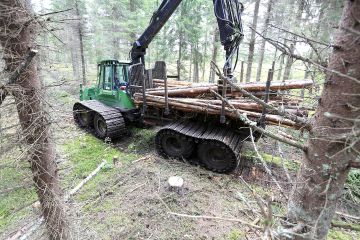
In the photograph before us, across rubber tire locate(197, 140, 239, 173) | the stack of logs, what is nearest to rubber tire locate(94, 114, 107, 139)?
the stack of logs

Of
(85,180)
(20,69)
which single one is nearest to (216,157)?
(85,180)

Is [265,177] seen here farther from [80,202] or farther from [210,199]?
[80,202]

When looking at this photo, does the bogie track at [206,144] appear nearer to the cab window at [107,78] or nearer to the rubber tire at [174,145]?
the rubber tire at [174,145]

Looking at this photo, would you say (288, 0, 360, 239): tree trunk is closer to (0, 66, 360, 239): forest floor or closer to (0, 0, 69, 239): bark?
(0, 66, 360, 239): forest floor

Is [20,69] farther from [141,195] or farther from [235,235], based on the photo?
[235,235]

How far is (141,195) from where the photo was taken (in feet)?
14.9

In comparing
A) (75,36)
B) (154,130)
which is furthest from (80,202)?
(75,36)

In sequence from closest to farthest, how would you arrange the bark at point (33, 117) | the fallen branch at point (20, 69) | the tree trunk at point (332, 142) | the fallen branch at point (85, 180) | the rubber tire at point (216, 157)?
the tree trunk at point (332, 142), the fallen branch at point (20, 69), the bark at point (33, 117), the fallen branch at point (85, 180), the rubber tire at point (216, 157)

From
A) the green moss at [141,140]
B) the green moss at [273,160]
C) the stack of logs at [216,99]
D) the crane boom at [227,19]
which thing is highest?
the crane boom at [227,19]

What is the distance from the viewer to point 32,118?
268 cm

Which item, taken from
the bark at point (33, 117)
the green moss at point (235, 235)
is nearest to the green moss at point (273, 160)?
the green moss at point (235, 235)

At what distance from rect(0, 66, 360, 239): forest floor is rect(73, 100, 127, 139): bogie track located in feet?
2.33

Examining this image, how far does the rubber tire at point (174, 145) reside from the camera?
19.5 feet

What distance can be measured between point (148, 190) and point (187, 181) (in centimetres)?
90
